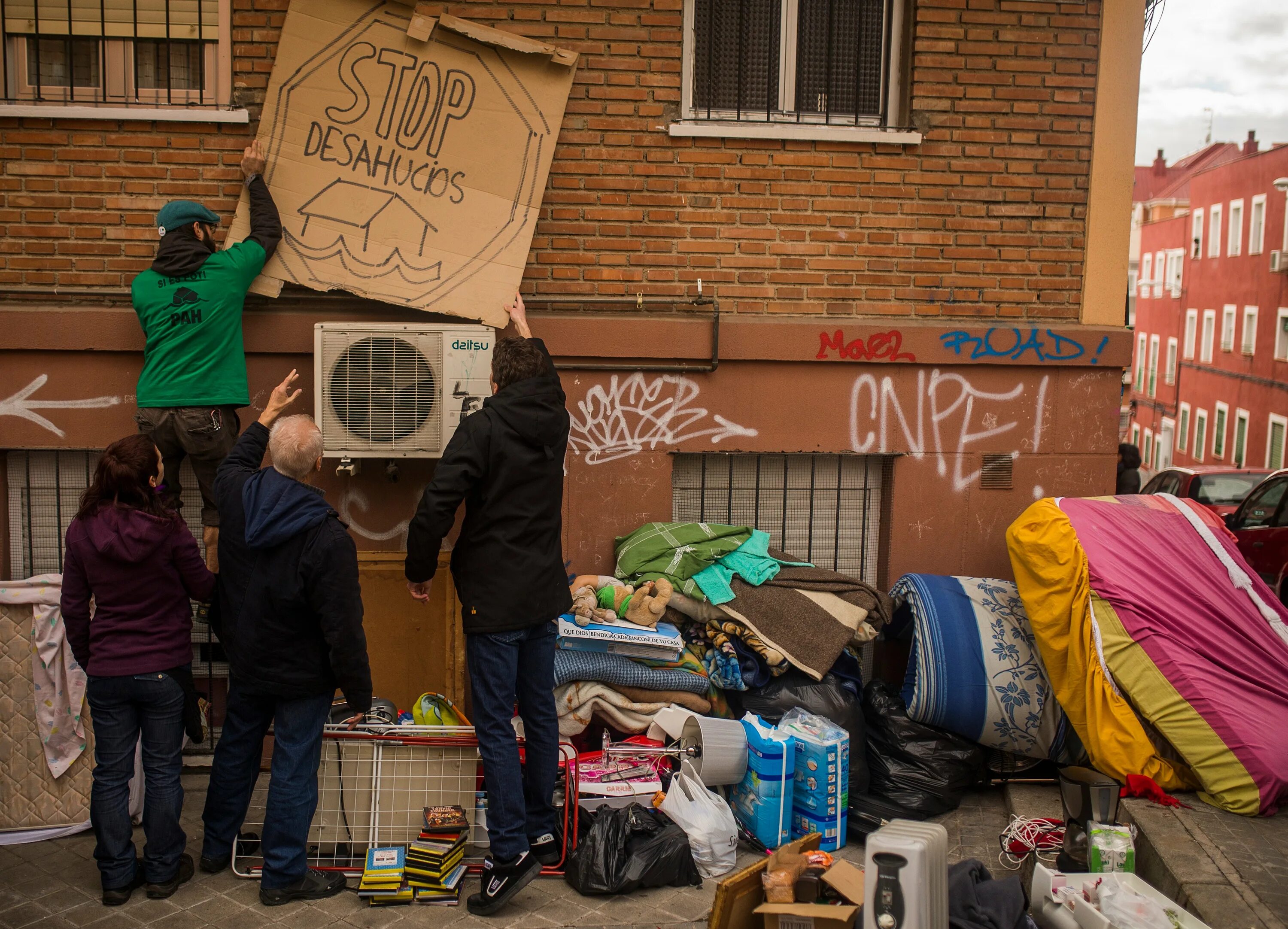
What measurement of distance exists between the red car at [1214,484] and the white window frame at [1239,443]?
20.1 meters

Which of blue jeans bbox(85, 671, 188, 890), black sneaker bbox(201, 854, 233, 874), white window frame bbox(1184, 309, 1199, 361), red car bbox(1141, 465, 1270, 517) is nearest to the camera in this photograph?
blue jeans bbox(85, 671, 188, 890)

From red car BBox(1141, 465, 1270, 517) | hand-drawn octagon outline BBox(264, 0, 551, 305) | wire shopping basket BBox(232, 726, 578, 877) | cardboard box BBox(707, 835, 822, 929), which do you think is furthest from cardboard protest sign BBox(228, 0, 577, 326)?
red car BBox(1141, 465, 1270, 517)

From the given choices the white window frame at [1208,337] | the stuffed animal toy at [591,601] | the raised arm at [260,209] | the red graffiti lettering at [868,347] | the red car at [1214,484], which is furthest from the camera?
the white window frame at [1208,337]

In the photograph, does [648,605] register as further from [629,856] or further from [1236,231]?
[1236,231]

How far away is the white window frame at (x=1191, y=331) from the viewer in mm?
41781

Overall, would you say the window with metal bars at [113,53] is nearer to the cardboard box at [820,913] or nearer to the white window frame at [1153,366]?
the cardboard box at [820,913]

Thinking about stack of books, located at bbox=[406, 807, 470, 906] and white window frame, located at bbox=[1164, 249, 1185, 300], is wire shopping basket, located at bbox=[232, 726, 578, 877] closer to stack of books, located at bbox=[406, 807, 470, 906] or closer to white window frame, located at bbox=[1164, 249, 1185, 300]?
stack of books, located at bbox=[406, 807, 470, 906]

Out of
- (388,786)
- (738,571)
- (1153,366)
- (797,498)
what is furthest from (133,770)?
(1153,366)

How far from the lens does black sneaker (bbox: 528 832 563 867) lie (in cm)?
469

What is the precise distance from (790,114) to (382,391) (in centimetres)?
286

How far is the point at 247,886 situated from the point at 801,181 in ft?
14.9

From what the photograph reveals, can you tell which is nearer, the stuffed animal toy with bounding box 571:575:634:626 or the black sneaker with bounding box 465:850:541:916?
the black sneaker with bounding box 465:850:541:916

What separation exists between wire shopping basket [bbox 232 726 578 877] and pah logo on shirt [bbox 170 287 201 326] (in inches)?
84.7

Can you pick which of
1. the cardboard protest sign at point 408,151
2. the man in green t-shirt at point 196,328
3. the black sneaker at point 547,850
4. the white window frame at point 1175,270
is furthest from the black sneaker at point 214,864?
the white window frame at point 1175,270
